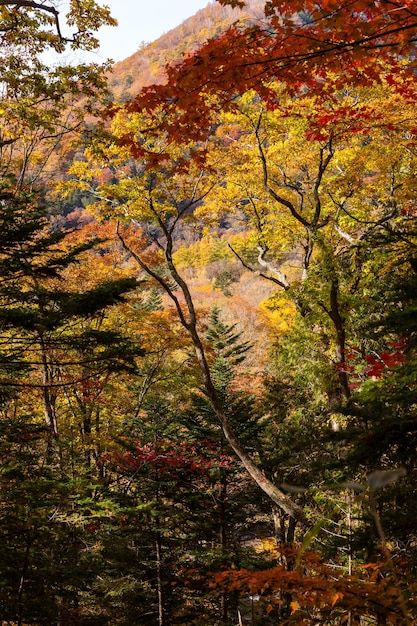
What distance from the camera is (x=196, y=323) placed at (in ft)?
35.6

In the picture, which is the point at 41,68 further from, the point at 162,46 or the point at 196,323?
the point at 162,46

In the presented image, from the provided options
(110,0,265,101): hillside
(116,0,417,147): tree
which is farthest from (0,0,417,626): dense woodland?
(110,0,265,101): hillside

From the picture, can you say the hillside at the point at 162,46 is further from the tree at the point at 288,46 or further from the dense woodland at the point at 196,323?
the tree at the point at 288,46

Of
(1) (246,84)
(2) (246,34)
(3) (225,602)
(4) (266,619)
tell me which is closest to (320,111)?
(1) (246,84)

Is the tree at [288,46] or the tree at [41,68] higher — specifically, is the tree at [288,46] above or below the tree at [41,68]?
below

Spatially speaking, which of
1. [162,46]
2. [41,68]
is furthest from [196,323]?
[162,46]

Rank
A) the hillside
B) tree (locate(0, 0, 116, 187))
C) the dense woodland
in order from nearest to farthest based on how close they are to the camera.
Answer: the dense woodland
tree (locate(0, 0, 116, 187))
the hillside

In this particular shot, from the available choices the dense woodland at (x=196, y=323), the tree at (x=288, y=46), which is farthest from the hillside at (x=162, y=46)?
the tree at (x=288, y=46)

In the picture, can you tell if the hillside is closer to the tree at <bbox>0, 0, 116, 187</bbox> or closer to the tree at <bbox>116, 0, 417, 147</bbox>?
the tree at <bbox>0, 0, 116, 187</bbox>

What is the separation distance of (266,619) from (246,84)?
15.1 meters

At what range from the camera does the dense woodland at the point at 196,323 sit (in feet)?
11.9

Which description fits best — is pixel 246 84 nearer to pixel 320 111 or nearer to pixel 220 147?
pixel 320 111

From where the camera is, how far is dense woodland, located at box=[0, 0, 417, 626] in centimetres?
363

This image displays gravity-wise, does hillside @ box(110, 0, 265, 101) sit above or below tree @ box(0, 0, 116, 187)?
above
